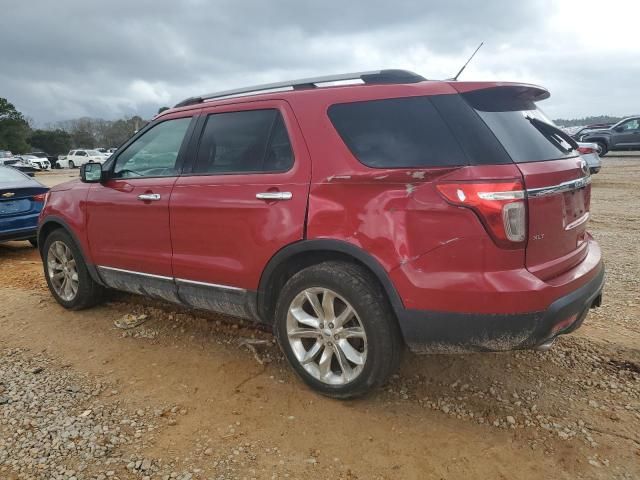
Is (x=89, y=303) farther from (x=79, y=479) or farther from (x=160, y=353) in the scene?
(x=79, y=479)

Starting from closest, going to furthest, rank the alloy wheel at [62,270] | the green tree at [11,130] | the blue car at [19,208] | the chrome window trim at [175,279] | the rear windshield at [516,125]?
1. the rear windshield at [516,125]
2. the chrome window trim at [175,279]
3. the alloy wheel at [62,270]
4. the blue car at [19,208]
5. the green tree at [11,130]

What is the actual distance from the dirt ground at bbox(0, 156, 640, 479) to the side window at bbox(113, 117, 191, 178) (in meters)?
1.31

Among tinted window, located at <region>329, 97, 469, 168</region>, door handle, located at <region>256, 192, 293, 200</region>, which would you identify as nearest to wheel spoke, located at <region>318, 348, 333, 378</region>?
door handle, located at <region>256, 192, 293, 200</region>

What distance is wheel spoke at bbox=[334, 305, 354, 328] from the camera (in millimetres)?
2916

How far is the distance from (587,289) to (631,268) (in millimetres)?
3369

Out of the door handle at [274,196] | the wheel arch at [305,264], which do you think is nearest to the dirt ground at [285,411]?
the wheel arch at [305,264]

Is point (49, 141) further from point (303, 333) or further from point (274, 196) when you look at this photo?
point (303, 333)

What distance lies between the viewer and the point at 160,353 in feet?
12.6

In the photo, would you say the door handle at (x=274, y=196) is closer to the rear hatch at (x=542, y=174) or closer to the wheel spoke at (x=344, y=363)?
the wheel spoke at (x=344, y=363)

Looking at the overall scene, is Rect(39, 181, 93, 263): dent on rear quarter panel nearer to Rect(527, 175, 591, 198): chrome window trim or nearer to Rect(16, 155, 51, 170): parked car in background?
Rect(527, 175, 591, 198): chrome window trim

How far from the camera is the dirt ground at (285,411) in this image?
252cm

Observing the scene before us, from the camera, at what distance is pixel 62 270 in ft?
16.0

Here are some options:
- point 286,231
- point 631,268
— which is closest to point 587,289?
point 286,231

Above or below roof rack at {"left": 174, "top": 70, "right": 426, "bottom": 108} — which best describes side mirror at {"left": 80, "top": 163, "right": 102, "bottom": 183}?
below
